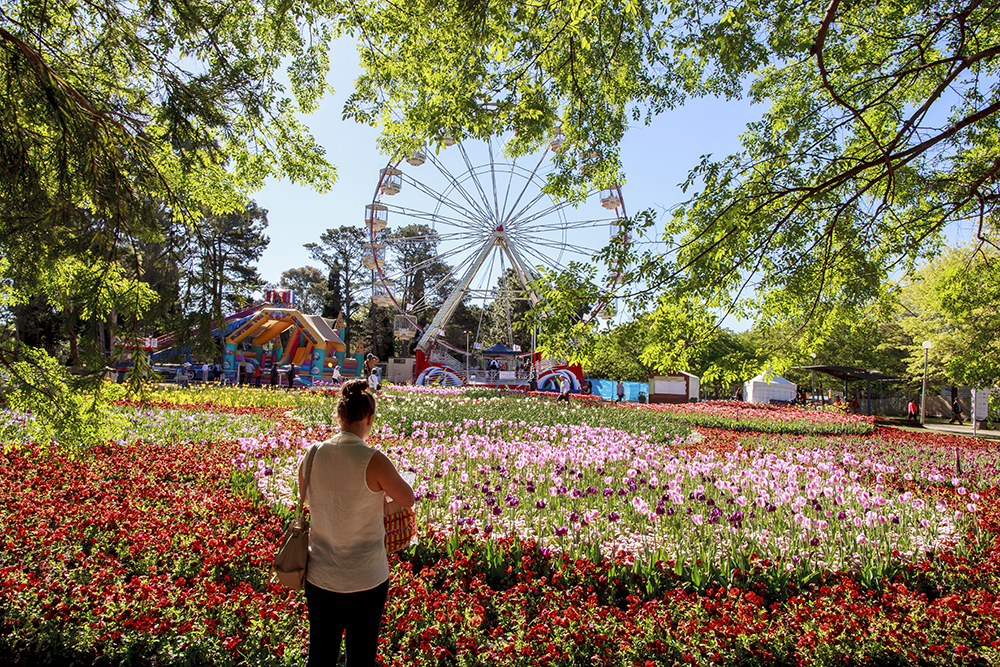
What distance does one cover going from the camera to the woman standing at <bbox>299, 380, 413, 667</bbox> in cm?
239

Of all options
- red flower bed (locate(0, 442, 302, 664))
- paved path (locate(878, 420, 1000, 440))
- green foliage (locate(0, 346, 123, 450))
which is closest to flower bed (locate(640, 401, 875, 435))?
paved path (locate(878, 420, 1000, 440))

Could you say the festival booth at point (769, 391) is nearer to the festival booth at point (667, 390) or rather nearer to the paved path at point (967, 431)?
the festival booth at point (667, 390)

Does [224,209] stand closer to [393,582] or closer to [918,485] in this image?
[393,582]

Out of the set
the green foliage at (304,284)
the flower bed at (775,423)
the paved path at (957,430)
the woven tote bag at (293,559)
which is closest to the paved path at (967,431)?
the paved path at (957,430)

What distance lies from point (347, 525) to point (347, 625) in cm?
40

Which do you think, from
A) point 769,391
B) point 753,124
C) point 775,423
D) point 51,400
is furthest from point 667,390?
point 51,400

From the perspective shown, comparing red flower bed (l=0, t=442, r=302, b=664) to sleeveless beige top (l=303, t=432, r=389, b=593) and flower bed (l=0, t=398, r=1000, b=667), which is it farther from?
sleeveless beige top (l=303, t=432, r=389, b=593)

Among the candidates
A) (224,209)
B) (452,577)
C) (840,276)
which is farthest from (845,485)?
(224,209)

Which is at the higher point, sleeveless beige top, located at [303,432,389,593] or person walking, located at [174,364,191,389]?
person walking, located at [174,364,191,389]

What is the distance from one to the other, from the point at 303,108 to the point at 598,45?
3468 mm

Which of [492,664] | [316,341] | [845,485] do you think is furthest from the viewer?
[316,341]

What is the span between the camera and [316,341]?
95.1ft

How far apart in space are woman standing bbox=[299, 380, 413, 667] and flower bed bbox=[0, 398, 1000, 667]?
71cm

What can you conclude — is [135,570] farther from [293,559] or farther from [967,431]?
[967,431]
